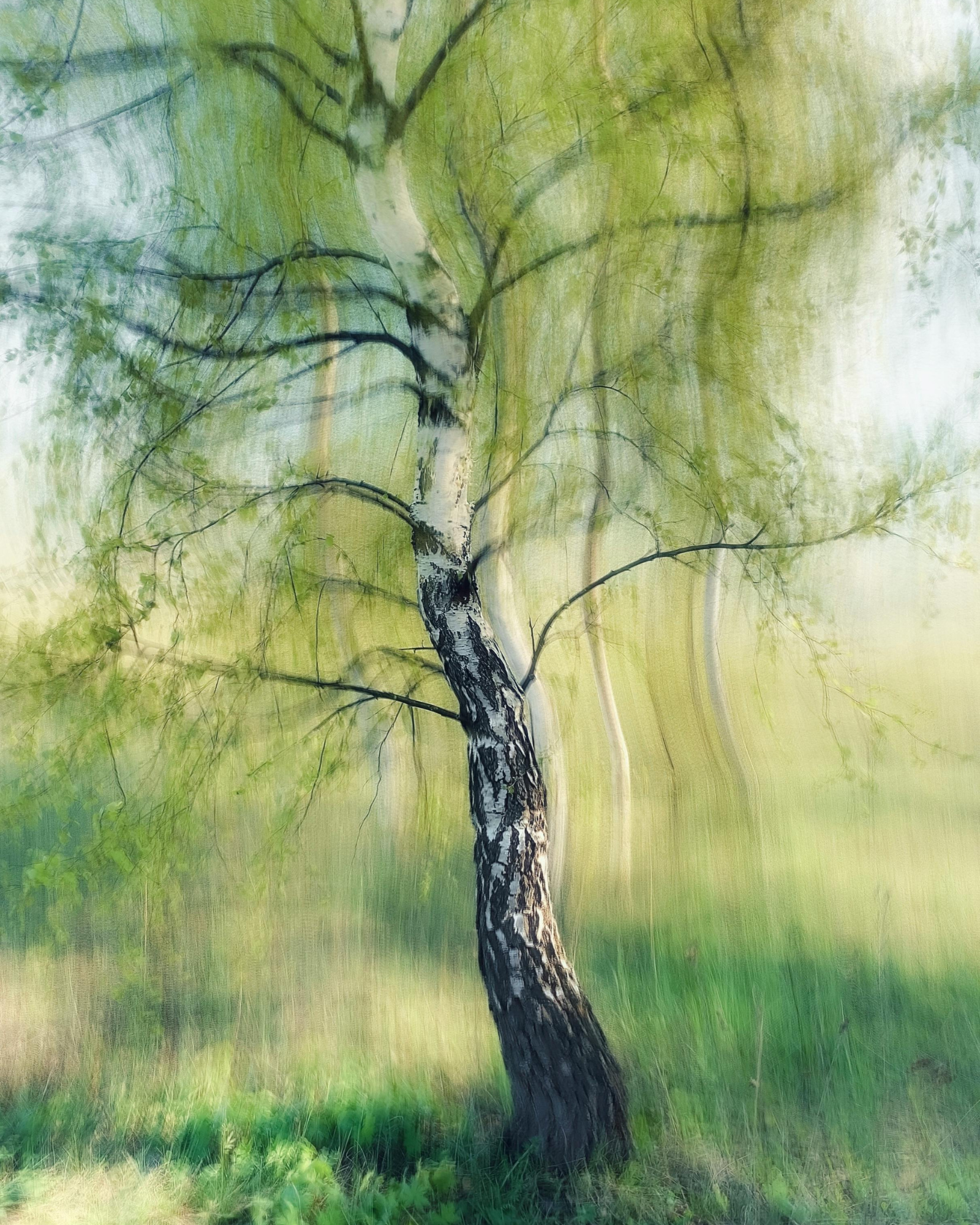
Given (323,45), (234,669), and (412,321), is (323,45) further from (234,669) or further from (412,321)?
(234,669)

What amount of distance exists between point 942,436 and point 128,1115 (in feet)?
9.81

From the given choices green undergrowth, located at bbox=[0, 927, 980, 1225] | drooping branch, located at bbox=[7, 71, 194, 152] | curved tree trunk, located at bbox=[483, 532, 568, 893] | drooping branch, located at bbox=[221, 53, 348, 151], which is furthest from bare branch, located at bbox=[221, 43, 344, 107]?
green undergrowth, located at bbox=[0, 927, 980, 1225]

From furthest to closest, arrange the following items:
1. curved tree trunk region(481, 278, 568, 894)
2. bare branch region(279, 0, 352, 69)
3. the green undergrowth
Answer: curved tree trunk region(481, 278, 568, 894)
bare branch region(279, 0, 352, 69)
the green undergrowth

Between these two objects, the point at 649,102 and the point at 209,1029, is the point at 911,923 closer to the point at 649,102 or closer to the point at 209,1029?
the point at 209,1029

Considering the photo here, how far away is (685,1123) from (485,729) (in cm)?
117

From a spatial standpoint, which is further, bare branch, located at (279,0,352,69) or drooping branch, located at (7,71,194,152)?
drooping branch, located at (7,71,194,152)

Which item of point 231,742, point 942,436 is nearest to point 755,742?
point 942,436

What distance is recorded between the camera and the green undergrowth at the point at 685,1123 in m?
2.18

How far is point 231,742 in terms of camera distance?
2502 millimetres

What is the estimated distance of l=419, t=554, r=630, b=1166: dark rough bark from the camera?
7.23ft

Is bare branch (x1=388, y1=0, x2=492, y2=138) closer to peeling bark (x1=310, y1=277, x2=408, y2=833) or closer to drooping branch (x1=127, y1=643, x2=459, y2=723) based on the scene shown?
peeling bark (x1=310, y1=277, x2=408, y2=833)

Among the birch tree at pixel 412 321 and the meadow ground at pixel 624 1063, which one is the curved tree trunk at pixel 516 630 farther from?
the meadow ground at pixel 624 1063

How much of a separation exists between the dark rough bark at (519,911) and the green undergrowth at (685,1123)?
10 cm

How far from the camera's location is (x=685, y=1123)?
229cm
